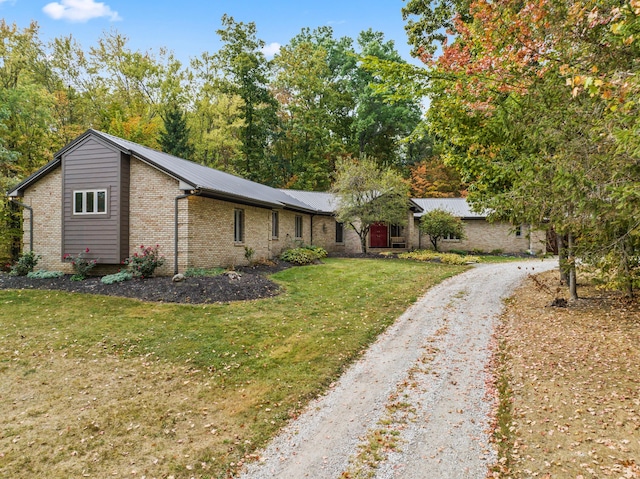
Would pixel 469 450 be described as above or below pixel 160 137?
below

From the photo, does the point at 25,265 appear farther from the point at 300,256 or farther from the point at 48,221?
the point at 300,256

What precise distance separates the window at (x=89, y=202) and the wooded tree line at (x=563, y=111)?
1072 centimetres

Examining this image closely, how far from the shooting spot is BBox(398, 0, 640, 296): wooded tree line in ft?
16.4

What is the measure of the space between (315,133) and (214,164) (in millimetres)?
10246

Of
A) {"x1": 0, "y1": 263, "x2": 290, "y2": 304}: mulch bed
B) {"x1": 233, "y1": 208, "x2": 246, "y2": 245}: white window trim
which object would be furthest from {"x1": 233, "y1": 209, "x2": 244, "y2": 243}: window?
{"x1": 0, "y1": 263, "x2": 290, "y2": 304}: mulch bed

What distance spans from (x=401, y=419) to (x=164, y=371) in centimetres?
413

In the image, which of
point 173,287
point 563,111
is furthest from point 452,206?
point 173,287

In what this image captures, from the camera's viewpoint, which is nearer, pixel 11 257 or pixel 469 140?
pixel 469 140

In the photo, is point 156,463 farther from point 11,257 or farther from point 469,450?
point 11,257

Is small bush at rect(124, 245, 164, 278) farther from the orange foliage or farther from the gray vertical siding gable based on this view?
the orange foliage

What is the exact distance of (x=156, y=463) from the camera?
4070 millimetres

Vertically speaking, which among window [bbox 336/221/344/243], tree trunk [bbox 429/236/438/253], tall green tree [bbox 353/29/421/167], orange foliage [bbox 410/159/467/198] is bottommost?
tree trunk [bbox 429/236/438/253]

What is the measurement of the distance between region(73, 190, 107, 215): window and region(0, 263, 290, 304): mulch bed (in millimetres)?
2427

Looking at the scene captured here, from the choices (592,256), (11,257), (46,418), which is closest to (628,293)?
(592,256)
